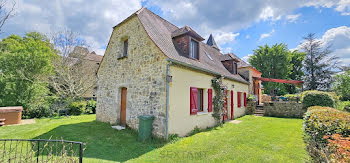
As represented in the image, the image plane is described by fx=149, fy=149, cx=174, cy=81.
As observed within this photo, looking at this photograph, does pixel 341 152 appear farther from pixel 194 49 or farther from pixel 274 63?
pixel 274 63

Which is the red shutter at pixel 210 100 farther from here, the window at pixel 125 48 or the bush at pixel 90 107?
the bush at pixel 90 107

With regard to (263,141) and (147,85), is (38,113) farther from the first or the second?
(263,141)

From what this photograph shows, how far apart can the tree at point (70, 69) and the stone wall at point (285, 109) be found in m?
18.0

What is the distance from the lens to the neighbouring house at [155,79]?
247 inches

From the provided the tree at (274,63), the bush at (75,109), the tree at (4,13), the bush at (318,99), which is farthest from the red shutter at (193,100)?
the tree at (274,63)

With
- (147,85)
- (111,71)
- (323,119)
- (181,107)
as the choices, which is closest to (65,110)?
(111,71)

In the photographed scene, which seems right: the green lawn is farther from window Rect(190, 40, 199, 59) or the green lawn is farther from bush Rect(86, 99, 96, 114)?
bush Rect(86, 99, 96, 114)

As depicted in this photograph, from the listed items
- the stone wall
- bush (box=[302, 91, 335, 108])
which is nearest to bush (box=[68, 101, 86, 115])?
the stone wall

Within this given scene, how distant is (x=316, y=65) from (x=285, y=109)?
76.1ft

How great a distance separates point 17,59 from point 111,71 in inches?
391

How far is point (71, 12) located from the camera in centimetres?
1154

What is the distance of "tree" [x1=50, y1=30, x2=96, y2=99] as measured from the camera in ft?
50.5

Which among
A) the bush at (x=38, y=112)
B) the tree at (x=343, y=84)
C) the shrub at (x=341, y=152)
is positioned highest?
the tree at (x=343, y=84)

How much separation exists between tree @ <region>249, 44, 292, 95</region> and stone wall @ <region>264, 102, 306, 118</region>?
1421 cm
